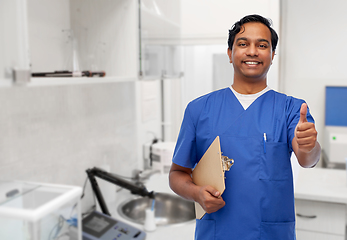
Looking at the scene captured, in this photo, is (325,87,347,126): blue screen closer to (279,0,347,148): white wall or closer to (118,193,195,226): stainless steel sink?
(279,0,347,148): white wall

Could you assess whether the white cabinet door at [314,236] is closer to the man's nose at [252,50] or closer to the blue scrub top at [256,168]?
the blue scrub top at [256,168]

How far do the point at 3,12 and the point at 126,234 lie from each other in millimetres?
1031

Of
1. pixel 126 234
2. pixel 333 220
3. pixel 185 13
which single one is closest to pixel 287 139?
pixel 126 234

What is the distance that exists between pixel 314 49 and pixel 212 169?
4.80ft

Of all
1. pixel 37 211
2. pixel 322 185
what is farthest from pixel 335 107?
pixel 37 211

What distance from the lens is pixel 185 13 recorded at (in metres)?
2.15

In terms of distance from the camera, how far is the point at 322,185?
6.12 ft

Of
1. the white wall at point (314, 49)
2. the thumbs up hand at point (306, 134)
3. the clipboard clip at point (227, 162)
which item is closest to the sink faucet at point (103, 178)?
the clipboard clip at point (227, 162)

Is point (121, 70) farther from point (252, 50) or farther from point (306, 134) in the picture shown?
point (306, 134)

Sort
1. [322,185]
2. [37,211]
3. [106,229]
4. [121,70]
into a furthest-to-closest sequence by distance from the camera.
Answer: [322,185]
[121,70]
[106,229]
[37,211]

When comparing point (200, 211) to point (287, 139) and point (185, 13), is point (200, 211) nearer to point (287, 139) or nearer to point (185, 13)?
point (287, 139)

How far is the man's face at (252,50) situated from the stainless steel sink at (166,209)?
4.10 ft

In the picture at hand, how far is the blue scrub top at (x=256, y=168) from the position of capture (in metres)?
1.02

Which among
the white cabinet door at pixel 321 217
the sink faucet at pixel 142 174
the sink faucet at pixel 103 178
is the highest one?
the sink faucet at pixel 103 178
